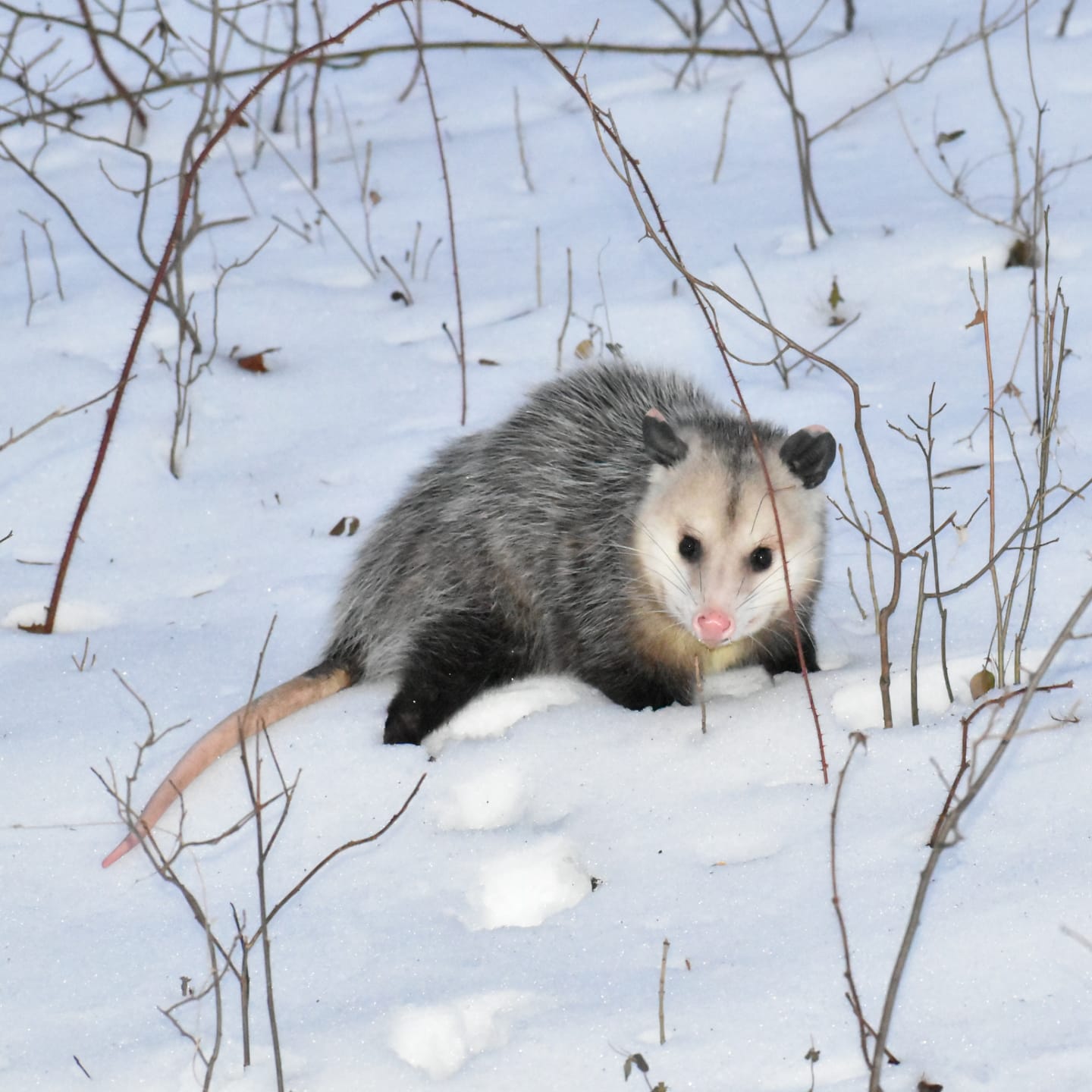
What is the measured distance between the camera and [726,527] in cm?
228

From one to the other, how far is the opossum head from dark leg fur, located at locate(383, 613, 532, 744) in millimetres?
330

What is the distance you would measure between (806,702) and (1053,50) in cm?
332

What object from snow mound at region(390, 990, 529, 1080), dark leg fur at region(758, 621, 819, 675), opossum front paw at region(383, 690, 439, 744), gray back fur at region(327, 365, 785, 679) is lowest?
snow mound at region(390, 990, 529, 1080)

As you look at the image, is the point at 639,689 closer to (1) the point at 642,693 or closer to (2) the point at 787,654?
(1) the point at 642,693

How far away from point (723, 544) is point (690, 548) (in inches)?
3.3

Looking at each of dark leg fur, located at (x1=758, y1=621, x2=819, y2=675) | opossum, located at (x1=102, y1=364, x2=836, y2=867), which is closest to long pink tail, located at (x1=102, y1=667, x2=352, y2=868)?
opossum, located at (x1=102, y1=364, x2=836, y2=867)

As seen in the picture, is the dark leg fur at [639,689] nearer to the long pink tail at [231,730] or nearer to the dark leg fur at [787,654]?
the dark leg fur at [787,654]

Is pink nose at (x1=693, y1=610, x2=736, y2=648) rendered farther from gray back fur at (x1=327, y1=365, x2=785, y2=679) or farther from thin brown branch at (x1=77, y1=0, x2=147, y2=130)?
thin brown branch at (x1=77, y1=0, x2=147, y2=130)

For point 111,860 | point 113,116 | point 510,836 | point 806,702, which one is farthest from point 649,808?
point 113,116

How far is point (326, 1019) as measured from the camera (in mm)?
1702

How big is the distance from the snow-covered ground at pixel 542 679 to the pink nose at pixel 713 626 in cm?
17

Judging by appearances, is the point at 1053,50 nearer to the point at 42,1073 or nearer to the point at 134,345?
the point at 134,345

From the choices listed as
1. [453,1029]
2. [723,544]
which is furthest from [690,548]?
[453,1029]

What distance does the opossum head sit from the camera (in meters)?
2.26
